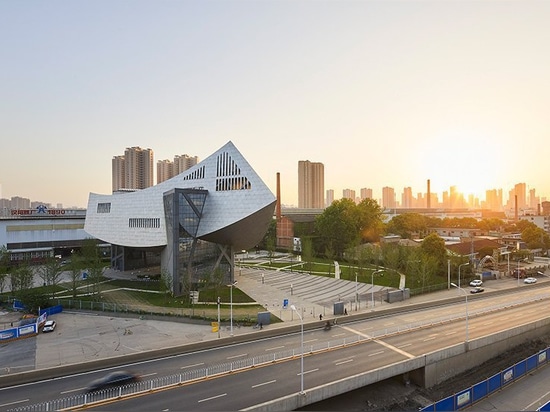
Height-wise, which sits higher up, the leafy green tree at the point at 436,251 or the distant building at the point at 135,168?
the distant building at the point at 135,168

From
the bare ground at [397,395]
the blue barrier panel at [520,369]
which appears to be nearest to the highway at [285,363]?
the bare ground at [397,395]

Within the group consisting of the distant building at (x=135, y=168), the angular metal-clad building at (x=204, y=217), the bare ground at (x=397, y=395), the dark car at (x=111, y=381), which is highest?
the distant building at (x=135, y=168)

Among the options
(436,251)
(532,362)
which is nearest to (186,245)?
(532,362)

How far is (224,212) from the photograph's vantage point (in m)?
50.9

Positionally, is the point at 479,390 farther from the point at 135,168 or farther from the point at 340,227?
the point at 135,168

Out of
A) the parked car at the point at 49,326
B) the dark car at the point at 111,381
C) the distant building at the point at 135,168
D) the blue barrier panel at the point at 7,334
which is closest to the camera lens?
the dark car at the point at 111,381

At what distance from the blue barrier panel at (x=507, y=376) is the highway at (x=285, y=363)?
412cm

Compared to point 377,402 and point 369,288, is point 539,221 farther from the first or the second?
point 377,402

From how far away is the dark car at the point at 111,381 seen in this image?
22.7m

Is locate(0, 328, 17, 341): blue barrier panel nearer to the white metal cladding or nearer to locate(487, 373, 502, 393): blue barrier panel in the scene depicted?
the white metal cladding

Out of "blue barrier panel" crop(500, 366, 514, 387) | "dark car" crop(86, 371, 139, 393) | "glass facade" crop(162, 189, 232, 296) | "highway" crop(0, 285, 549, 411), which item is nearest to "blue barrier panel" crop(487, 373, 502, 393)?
"blue barrier panel" crop(500, 366, 514, 387)

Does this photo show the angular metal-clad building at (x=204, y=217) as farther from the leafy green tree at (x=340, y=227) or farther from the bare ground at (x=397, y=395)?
the leafy green tree at (x=340, y=227)

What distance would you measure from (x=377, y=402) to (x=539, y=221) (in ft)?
518

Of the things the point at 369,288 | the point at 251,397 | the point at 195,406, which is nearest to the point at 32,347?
the point at 195,406
